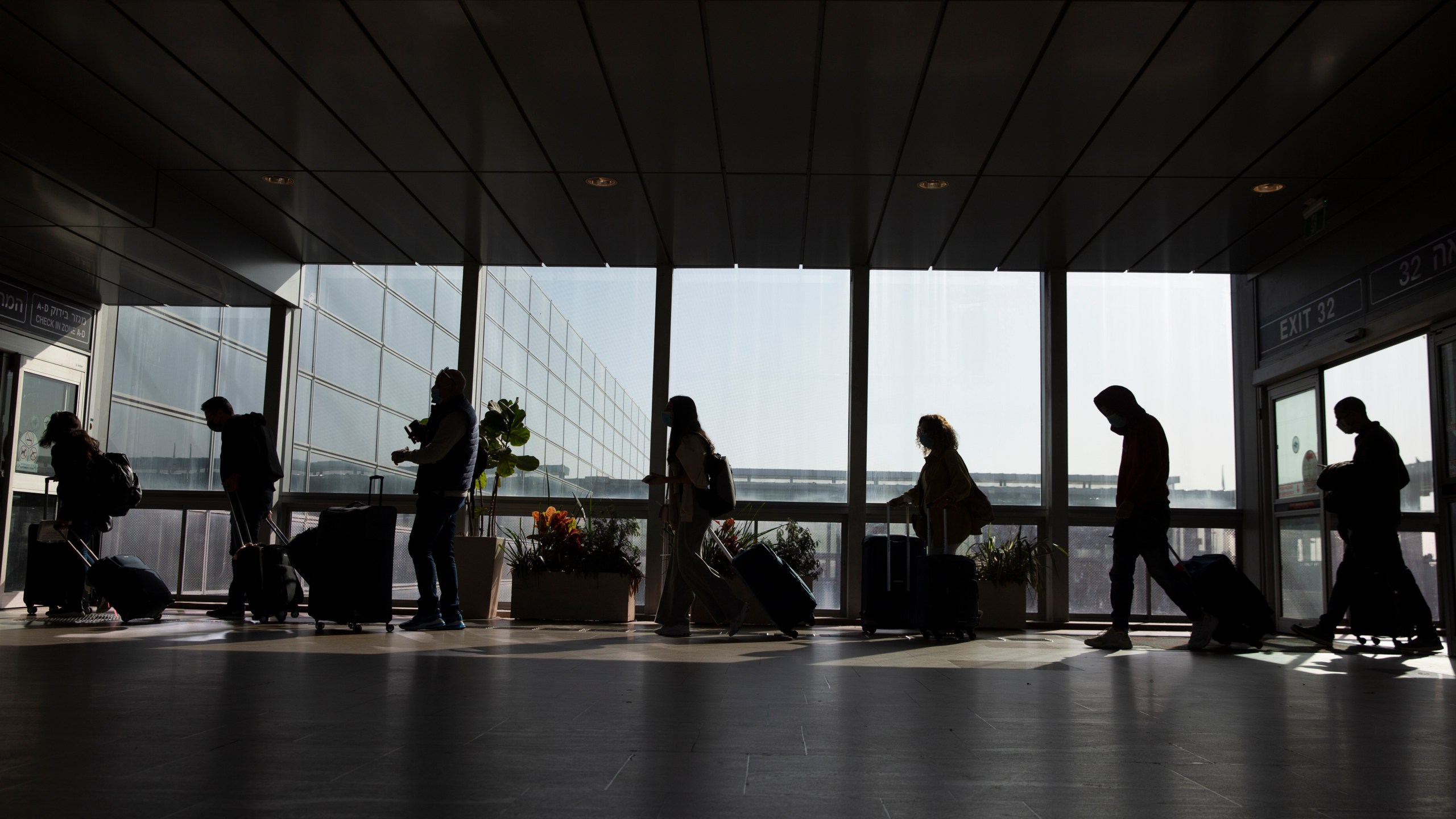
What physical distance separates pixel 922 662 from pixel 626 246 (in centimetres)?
597

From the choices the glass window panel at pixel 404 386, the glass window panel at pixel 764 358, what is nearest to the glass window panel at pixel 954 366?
the glass window panel at pixel 764 358

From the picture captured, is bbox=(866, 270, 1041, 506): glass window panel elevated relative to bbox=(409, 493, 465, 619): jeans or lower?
elevated

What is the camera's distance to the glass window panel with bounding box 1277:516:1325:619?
9.75m

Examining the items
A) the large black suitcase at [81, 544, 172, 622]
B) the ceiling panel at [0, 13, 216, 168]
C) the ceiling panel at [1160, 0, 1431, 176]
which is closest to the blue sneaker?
the large black suitcase at [81, 544, 172, 622]

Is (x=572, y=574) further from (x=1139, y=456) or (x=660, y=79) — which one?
(x=1139, y=456)

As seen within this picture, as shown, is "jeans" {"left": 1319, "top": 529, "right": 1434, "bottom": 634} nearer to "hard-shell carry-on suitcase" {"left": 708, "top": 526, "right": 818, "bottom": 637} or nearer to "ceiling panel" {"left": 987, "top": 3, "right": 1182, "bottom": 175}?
"ceiling panel" {"left": 987, "top": 3, "right": 1182, "bottom": 175}

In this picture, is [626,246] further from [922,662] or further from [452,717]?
[452,717]

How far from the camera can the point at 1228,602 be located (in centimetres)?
736


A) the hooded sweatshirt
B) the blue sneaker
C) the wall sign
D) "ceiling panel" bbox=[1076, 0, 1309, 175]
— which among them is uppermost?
"ceiling panel" bbox=[1076, 0, 1309, 175]

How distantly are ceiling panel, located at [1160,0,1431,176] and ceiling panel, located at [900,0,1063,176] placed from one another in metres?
1.40

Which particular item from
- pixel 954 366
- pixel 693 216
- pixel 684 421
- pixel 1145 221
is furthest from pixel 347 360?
pixel 1145 221

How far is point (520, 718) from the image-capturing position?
3.33 meters

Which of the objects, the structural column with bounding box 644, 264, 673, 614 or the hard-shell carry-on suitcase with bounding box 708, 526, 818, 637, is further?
the structural column with bounding box 644, 264, 673, 614

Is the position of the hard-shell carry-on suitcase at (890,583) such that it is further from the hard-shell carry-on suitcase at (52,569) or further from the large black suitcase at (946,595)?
the hard-shell carry-on suitcase at (52,569)
